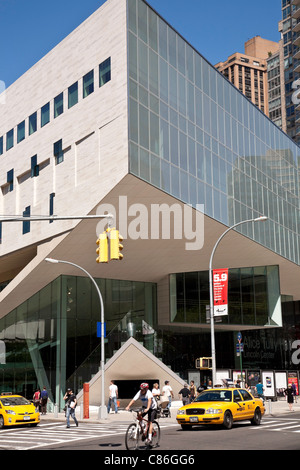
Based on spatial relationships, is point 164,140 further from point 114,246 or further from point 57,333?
point 114,246

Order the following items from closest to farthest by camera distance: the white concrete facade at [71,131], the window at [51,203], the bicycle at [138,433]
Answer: the bicycle at [138,433] < the white concrete facade at [71,131] < the window at [51,203]

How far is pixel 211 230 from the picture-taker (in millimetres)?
40938

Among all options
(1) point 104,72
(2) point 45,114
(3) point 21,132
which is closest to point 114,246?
(1) point 104,72

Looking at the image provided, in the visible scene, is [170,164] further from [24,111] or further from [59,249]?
[24,111]

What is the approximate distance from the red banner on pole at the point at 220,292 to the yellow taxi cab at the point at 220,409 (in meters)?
7.91

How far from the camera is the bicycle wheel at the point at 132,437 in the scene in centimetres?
1516

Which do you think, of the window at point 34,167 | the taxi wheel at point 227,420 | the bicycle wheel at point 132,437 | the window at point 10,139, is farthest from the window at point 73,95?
the bicycle wheel at point 132,437

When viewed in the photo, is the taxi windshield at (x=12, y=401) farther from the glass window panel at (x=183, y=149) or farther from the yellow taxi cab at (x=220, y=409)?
the glass window panel at (x=183, y=149)

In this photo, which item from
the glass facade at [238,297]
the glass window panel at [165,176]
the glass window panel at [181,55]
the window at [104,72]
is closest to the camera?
the glass window panel at [165,176]

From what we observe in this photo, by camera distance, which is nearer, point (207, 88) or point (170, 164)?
point (170, 164)

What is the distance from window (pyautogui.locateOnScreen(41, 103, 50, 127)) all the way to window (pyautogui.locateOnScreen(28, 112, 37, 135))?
1120 millimetres
